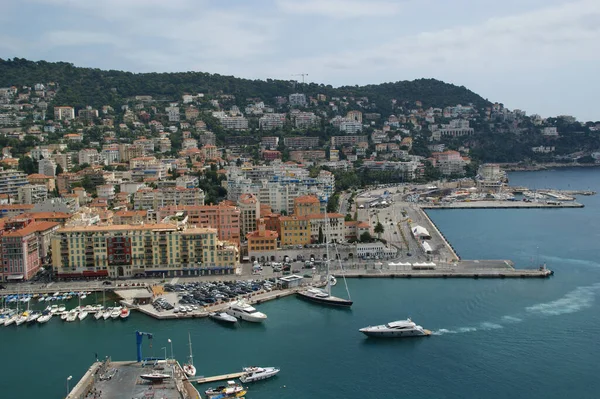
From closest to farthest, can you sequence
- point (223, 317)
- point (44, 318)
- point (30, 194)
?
point (223, 317)
point (44, 318)
point (30, 194)

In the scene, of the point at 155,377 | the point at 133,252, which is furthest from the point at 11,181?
the point at 155,377

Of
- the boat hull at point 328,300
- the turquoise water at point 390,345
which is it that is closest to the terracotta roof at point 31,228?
the turquoise water at point 390,345

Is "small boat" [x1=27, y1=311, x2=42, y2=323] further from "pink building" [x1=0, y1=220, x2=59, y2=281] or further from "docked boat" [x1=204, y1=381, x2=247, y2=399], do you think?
"docked boat" [x1=204, y1=381, x2=247, y2=399]

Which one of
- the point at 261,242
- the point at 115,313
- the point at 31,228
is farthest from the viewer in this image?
the point at 261,242

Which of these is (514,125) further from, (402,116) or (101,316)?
(101,316)

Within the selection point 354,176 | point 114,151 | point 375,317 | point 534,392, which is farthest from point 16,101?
point 534,392

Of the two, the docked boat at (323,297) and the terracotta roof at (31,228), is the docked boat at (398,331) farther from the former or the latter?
the terracotta roof at (31,228)

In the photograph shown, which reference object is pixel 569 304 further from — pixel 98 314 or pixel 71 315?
pixel 71 315
